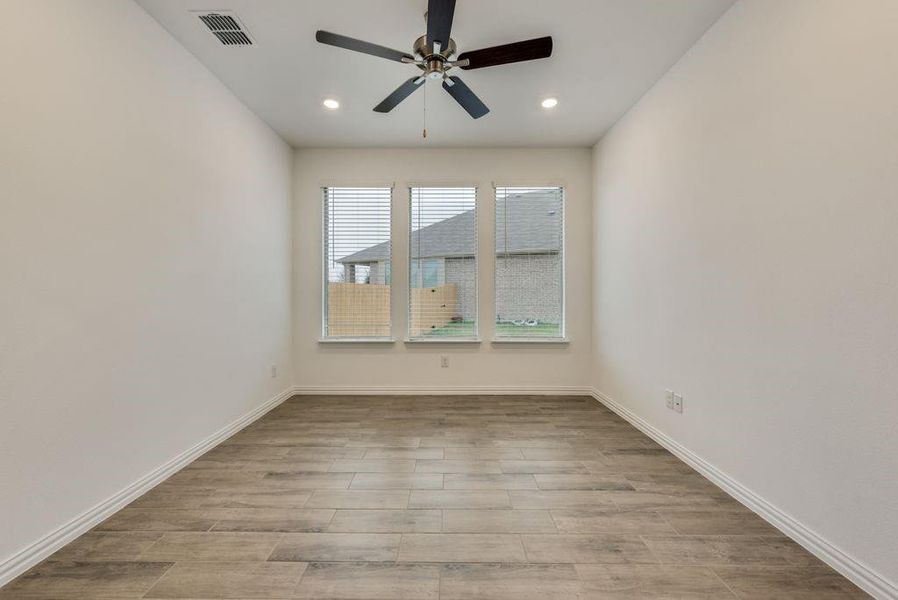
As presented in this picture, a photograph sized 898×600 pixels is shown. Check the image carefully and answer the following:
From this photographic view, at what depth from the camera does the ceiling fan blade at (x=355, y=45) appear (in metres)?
1.93

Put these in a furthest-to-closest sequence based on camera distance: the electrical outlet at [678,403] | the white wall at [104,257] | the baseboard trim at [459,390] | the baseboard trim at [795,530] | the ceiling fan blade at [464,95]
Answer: the baseboard trim at [459,390], the electrical outlet at [678,403], the ceiling fan blade at [464,95], the white wall at [104,257], the baseboard trim at [795,530]

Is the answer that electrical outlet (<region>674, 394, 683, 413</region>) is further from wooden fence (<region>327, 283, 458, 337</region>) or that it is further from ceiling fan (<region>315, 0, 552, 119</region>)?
ceiling fan (<region>315, 0, 552, 119</region>)

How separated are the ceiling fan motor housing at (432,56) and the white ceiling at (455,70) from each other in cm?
19

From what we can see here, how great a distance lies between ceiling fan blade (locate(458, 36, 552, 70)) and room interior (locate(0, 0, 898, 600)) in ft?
0.06

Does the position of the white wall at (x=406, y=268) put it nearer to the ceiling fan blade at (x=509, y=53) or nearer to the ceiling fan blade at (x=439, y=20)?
the ceiling fan blade at (x=509, y=53)

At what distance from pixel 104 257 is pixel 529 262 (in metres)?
3.54

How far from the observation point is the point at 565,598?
1314mm

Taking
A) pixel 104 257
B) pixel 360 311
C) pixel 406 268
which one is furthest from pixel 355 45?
pixel 360 311

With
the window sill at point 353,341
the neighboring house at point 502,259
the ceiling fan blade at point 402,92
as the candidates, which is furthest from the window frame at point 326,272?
the ceiling fan blade at point 402,92

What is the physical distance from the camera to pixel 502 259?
4074 millimetres

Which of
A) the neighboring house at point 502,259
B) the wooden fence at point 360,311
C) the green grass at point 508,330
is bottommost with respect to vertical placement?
the green grass at point 508,330

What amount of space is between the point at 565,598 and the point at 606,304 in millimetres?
2867

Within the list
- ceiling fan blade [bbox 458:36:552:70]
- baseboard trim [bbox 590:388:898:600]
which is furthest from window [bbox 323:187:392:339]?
baseboard trim [bbox 590:388:898:600]

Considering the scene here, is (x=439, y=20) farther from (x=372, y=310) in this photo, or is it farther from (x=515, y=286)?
(x=372, y=310)
